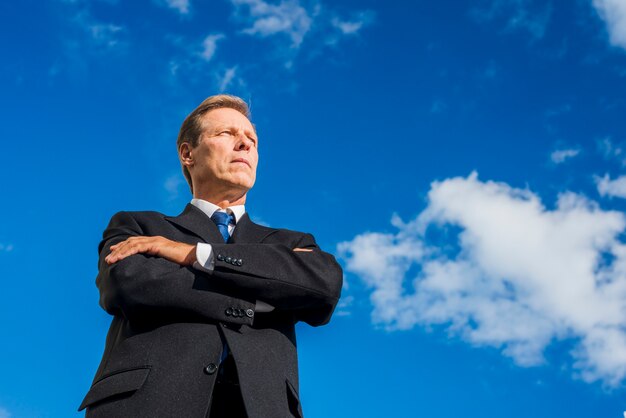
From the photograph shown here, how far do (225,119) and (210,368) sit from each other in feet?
7.11

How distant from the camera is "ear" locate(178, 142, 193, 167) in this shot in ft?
16.6

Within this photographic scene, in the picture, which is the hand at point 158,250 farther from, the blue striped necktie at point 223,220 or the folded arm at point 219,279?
the blue striped necktie at point 223,220

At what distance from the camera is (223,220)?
4.49 metres

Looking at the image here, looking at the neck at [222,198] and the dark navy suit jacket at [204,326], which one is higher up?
the neck at [222,198]

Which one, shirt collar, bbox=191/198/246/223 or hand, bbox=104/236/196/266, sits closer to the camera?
hand, bbox=104/236/196/266

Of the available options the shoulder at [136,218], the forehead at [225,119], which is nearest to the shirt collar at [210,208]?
the shoulder at [136,218]

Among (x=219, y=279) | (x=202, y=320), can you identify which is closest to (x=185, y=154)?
(x=219, y=279)

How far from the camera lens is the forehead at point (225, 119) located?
196 inches

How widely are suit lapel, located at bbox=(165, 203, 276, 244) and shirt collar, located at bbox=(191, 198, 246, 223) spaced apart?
5 cm

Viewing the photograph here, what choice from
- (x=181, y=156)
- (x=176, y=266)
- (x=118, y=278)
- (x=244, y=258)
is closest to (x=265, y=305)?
(x=244, y=258)

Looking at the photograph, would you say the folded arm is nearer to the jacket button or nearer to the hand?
Answer: the hand

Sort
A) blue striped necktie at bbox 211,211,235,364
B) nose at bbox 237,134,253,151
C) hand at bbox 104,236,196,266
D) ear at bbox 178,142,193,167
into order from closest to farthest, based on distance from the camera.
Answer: hand at bbox 104,236,196,266 < blue striped necktie at bbox 211,211,235,364 < nose at bbox 237,134,253,151 < ear at bbox 178,142,193,167

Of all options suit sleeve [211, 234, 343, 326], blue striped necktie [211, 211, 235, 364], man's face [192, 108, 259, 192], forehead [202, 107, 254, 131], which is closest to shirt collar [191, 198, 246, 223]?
blue striped necktie [211, 211, 235, 364]

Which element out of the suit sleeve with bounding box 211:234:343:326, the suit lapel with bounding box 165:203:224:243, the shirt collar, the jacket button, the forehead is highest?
the forehead
